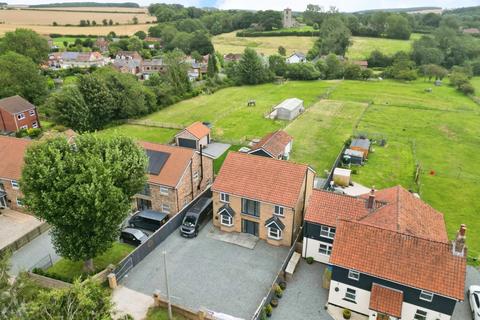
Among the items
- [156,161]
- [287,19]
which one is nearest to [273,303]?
[156,161]

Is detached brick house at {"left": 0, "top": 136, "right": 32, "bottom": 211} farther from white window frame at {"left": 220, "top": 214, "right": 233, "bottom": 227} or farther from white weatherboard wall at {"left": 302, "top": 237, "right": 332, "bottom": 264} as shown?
white weatherboard wall at {"left": 302, "top": 237, "right": 332, "bottom": 264}

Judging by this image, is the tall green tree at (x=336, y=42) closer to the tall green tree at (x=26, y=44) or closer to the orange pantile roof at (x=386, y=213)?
the tall green tree at (x=26, y=44)

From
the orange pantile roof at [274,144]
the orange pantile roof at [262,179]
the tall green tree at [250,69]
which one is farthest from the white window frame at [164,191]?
the tall green tree at [250,69]

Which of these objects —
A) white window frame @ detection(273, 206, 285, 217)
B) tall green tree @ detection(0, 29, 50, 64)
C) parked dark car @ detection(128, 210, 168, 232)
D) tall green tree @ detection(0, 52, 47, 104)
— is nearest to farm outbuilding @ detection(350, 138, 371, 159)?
white window frame @ detection(273, 206, 285, 217)

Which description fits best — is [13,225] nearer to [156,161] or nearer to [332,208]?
[156,161]

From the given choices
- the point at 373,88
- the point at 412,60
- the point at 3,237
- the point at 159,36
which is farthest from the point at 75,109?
the point at 159,36
